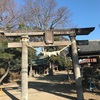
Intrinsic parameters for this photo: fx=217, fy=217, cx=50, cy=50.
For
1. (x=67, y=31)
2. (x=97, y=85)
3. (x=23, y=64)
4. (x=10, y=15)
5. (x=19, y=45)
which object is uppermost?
(x=10, y=15)

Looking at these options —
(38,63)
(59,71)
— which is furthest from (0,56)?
(59,71)

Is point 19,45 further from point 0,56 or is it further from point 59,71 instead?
point 59,71

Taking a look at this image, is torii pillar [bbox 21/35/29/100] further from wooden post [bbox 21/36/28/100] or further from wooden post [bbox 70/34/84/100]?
wooden post [bbox 70/34/84/100]

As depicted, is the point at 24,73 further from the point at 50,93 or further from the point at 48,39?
the point at 50,93

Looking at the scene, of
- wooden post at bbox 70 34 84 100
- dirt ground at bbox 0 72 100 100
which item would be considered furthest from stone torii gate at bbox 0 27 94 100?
dirt ground at bbox 0 72 100 100

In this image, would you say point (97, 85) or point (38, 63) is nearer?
point (97, 85)

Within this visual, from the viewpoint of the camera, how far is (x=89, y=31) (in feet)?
40.2

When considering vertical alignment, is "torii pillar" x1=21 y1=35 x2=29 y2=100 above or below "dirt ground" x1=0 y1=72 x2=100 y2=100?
above

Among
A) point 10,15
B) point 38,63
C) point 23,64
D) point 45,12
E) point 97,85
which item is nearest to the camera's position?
point 23,64

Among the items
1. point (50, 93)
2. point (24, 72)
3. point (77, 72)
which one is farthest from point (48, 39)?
point (50, 93)

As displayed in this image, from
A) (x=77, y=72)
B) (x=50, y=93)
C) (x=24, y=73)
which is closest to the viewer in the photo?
(x=24, y=73)

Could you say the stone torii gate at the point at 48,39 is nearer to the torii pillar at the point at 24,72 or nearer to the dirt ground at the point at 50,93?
the torii pillar at the point at 24,72

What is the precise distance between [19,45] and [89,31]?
4.02m

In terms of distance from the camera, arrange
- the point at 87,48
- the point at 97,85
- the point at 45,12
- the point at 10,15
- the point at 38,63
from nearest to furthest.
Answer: the point at 97,85, the point at 87,48, the point at 10,15, the point at 45,12, the point at 38,63
